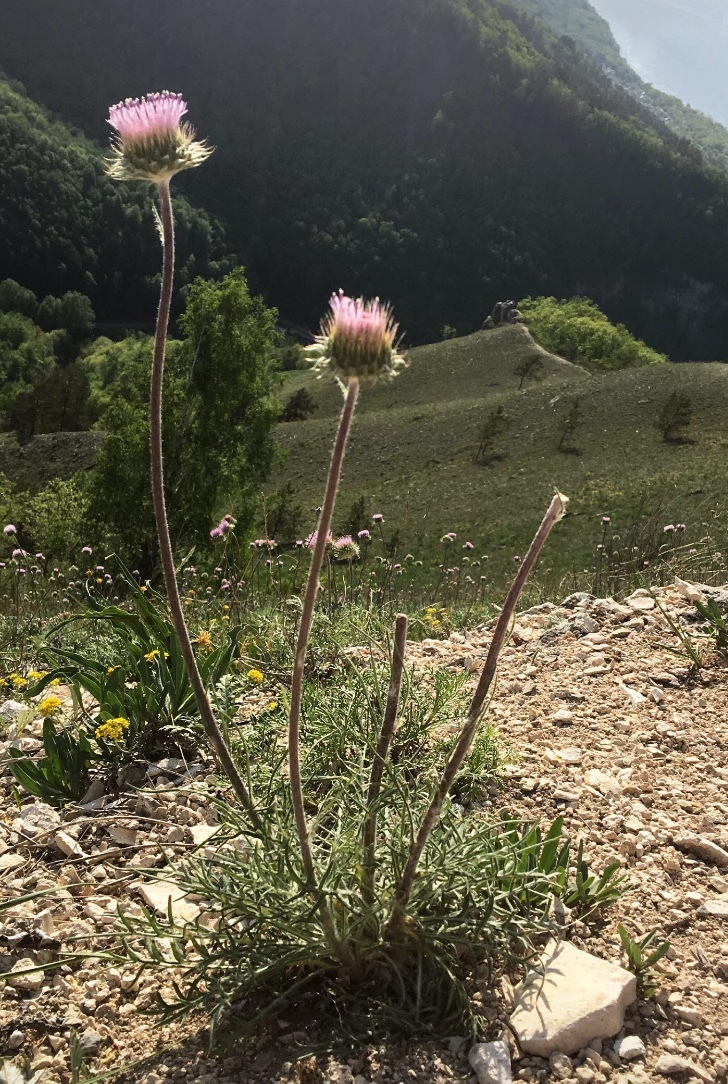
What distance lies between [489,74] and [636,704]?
574ft

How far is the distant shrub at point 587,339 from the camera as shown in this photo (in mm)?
90375

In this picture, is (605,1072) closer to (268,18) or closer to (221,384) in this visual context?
(221,384)

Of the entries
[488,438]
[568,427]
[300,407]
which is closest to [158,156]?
[488,438]

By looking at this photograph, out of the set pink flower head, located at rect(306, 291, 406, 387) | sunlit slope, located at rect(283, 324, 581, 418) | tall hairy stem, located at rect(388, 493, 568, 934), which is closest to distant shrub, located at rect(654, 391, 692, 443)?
sunlit slope, located at rect(283, 324, 581, 418)

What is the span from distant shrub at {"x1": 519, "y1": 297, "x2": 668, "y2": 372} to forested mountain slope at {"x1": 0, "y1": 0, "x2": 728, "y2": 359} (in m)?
21.3

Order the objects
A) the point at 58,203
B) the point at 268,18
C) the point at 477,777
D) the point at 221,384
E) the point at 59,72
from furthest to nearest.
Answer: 1. the point at 268,18
2. the point at 59,72
3. the point at 58,203
4. the point at 221,384
5. the point at 477,777

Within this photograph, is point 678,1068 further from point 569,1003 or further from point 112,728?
point 112,728

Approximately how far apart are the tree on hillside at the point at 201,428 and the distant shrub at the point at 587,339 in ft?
241

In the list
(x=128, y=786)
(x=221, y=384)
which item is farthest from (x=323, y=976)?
(x=221, y=384)

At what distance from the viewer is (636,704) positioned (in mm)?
3586

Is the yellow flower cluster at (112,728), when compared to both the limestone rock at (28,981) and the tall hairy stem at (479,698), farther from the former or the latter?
the tall hairy stem at (479,698)

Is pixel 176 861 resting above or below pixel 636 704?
below

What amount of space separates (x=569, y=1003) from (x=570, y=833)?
2.63 ft

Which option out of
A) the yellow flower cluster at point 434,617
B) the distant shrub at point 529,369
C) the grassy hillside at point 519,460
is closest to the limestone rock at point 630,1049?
the yellow flower cluster at point 434,617
